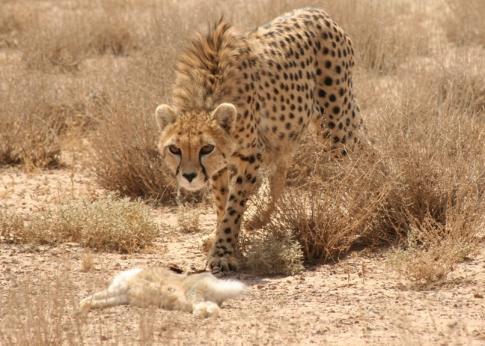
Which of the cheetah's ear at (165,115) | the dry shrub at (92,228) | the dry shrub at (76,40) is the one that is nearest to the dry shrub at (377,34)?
the dry shrub at (76,40)

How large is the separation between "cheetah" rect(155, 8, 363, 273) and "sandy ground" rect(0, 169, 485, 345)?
0.58m

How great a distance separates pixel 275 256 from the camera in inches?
227

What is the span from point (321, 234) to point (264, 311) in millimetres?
1132

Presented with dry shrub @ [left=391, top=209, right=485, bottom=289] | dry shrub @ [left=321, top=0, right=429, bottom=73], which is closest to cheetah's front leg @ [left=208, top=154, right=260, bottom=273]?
dry shrub @ [left=391, top=209, right=485, bottom=289]

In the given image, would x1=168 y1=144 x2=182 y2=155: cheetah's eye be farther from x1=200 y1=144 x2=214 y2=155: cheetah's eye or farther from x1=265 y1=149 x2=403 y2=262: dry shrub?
x1=265 y1=149 x2=403 y2=262: dry shrub

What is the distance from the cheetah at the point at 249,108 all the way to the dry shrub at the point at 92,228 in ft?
1.63

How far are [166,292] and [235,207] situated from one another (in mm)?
1225

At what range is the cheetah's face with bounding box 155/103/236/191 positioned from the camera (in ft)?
17.5

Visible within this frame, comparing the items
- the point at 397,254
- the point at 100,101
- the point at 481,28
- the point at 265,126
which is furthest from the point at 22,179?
the point at 481,28

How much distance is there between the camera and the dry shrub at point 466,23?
11.2 m

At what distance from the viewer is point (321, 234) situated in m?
5.91

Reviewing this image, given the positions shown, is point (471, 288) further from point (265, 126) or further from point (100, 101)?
point (100, 101)

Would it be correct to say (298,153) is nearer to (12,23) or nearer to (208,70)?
(208,70)

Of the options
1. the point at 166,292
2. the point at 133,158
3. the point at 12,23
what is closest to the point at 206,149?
the point at 166,292
